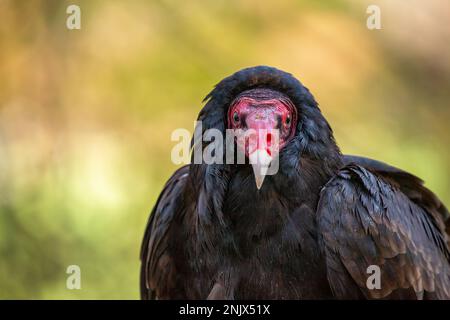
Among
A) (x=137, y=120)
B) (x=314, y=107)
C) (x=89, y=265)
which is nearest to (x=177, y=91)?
(x=137, y=120)

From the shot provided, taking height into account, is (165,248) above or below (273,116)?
below

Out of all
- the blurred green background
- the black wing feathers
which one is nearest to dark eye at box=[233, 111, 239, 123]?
the black wing feathers

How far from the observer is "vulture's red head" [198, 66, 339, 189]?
5551 mm

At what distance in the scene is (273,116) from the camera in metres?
5.56

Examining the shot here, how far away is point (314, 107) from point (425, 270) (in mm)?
1466

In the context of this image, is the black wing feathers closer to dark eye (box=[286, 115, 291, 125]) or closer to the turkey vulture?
the turkey vulture

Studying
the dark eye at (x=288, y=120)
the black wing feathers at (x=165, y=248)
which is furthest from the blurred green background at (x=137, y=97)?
the dark eye at (x=288, y=120)

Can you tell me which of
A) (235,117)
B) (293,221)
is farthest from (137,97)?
(293,221)

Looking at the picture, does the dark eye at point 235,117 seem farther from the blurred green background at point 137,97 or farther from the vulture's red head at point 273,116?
the blurred green background at point 137,97

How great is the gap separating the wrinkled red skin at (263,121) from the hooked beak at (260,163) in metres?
0.03

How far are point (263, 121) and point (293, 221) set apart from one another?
77 cm

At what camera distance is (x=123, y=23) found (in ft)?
34.9

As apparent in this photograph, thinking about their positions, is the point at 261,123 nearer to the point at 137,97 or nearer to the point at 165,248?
the point at 165,248
